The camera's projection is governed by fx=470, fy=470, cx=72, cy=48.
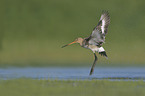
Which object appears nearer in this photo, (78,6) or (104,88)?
(104,88)

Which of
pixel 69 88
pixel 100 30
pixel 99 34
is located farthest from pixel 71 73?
pixel 69 88

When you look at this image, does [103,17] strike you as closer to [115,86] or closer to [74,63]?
[115,86]

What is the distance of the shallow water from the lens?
51.3ft

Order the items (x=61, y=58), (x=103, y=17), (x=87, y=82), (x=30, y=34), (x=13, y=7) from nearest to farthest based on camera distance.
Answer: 1. (x=87, y=82)
2. (x=103, y=17)
3. (x=61, y=58)
4. (x=30, y=34)
5. (x=13, y=7)

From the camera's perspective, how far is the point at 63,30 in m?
31.2

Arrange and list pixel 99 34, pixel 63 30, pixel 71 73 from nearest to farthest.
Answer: pixel 99 34
pixel 71 73
pixel 63 30

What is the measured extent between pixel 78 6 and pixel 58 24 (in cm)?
321

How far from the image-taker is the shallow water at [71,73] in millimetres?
15641

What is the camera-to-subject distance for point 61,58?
77.6 feet

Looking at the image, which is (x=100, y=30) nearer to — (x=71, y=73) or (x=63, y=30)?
(x=71, y=73)

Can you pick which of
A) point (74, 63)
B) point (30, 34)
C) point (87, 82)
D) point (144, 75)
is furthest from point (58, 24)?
point (87, 82)

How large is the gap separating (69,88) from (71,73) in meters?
4.92

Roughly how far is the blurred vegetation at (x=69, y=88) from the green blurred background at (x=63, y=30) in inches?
302

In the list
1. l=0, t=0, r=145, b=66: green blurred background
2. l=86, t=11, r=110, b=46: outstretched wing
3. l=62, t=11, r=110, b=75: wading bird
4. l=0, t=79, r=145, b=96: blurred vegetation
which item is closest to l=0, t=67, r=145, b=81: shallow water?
l=62, t=11, r=110, b=75: wading bird
